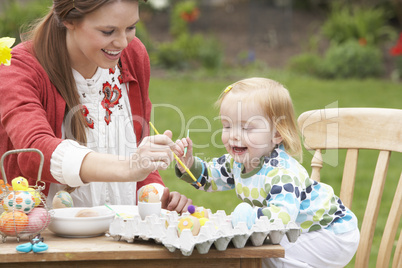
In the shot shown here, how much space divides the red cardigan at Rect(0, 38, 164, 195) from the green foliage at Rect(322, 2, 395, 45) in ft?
25.2

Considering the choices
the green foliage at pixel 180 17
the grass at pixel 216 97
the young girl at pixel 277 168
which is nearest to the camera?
the young girl at pixel 277 168

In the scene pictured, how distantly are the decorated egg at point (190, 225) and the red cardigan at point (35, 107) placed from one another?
48 cm

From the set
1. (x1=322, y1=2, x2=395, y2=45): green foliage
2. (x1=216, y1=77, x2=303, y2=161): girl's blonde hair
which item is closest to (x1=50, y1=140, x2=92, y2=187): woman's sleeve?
(x1=216, y1=77, x2=303, y2=161): girl's blonde hair

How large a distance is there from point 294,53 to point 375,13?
1.47 meters

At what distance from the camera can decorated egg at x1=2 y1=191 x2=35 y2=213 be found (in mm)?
1575

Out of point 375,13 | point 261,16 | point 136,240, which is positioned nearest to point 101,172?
point 136,240

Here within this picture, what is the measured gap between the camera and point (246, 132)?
1.99 meters

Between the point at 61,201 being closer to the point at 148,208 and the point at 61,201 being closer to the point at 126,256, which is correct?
the point at 148,208

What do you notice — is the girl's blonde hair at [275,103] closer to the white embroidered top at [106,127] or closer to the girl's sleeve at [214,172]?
the girl's sleeve at [214,172]

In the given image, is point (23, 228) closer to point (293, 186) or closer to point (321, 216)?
point (293, 186)

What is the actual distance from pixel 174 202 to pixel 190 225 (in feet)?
1.46

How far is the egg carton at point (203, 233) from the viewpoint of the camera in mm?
1467

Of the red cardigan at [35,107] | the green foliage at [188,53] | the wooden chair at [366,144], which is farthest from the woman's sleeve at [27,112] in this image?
the green foliage at [188,53]

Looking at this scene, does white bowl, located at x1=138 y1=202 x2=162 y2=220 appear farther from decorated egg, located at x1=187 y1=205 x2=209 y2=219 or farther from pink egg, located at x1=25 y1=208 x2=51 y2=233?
pink egg, located at x1=25 y1=208 x2=51 y2=233
